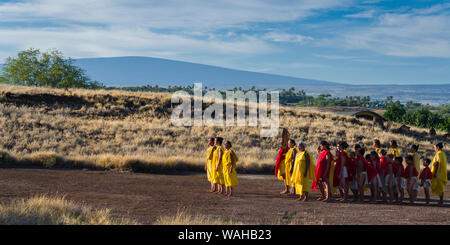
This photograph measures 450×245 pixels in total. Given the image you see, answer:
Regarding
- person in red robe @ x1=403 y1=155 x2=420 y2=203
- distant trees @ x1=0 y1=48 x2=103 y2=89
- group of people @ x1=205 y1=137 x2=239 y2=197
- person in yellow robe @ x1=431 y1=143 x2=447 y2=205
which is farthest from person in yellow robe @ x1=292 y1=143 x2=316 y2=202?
distant trees @ x1=0 y1=48 x2=103 y2=89

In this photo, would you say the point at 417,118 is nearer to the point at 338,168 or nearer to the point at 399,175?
the point at 399,175

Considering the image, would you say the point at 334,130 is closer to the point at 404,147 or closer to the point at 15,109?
the point at 404,147

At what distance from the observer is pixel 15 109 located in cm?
3142

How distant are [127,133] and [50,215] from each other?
21983 millimetres

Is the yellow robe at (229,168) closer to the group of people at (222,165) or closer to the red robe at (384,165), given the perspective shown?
the group of people at (222,165)

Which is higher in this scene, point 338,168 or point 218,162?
point 218,162

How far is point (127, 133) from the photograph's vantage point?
29.7 m

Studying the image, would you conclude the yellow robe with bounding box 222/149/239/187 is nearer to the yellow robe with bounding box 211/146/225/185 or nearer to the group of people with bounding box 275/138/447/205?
the yellow robe with bounding box 211/146/225/185

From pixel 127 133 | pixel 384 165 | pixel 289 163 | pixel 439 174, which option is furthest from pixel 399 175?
pixel 127 133

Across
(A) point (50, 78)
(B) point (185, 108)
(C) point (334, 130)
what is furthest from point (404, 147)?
(A) point (50, 78)

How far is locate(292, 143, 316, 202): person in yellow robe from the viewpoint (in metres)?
11.6

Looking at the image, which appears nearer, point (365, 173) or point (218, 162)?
point (365, 173)

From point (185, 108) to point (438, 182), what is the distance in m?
31.1

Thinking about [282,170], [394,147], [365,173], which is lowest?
[282,170]
